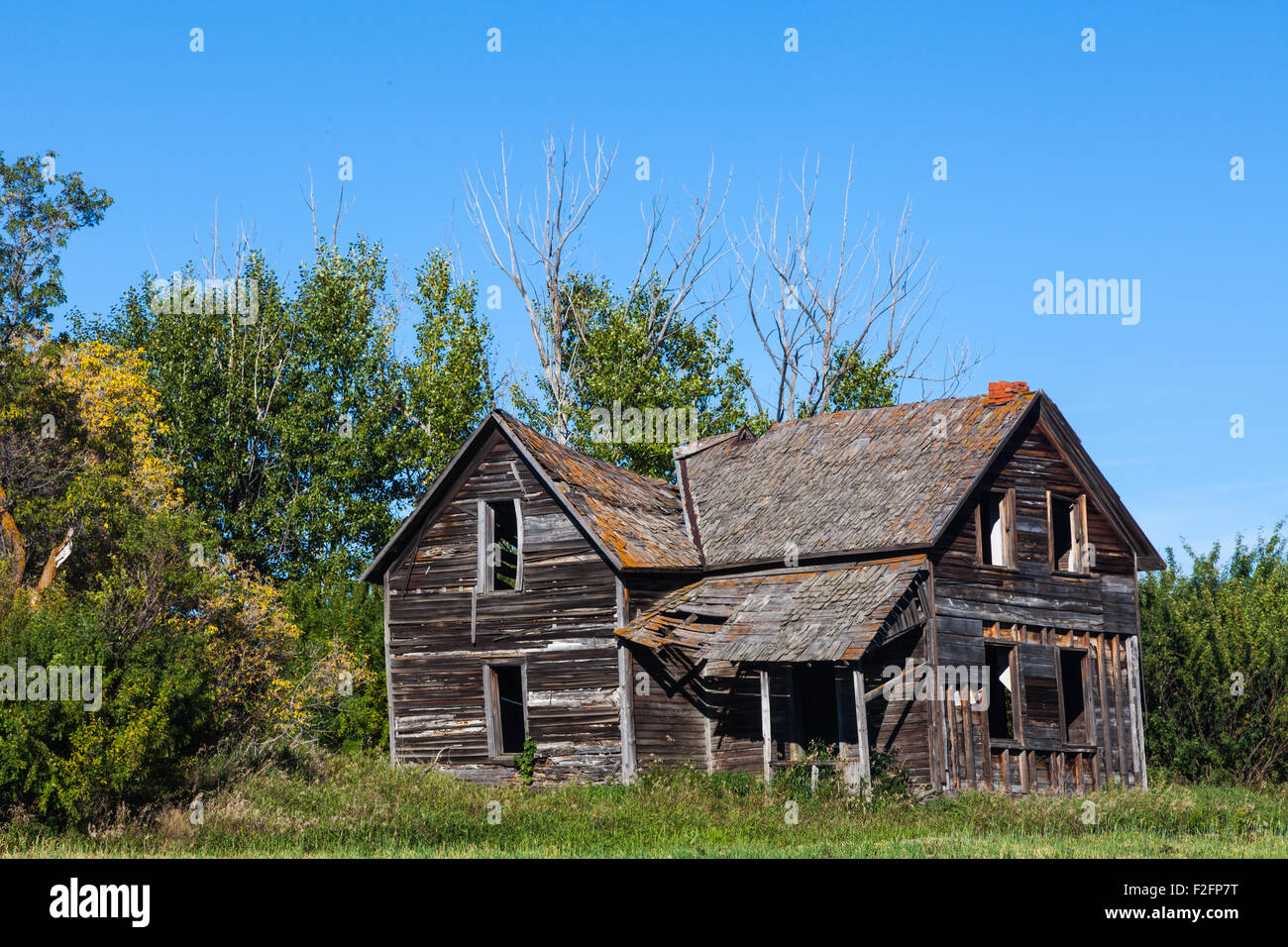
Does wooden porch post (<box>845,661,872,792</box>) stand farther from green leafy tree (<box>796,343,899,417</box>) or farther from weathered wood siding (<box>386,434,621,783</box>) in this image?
green leafy tree (<box>796,343,899,417</box>)

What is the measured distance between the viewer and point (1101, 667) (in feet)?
85.7

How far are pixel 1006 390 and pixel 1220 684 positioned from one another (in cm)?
849

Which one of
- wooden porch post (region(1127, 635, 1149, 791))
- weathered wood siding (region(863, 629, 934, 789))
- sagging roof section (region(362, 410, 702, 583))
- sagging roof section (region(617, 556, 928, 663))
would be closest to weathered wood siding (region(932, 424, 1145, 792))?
wooden porch post (region(1127, 635, 1149, 791))

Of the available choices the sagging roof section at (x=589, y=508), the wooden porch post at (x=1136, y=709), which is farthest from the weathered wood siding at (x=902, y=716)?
the wooden porch post at (x=1136, y=709)

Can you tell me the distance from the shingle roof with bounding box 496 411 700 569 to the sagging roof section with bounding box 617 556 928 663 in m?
1.06

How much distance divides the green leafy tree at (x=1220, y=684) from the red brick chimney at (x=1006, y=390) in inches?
300

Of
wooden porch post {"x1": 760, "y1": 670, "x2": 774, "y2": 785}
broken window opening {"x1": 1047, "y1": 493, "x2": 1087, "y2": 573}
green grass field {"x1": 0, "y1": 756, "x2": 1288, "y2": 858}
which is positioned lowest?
green grass field {"x1": 0, "y1": 756, "x2": 1288, "y2": 858}

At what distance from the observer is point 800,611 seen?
76.3 feet

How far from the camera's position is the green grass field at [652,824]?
16.1 m

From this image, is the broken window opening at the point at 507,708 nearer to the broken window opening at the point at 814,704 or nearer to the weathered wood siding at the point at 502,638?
the weathered wood siding at the point at 502,638

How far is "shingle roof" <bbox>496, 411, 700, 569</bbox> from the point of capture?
25500mm
